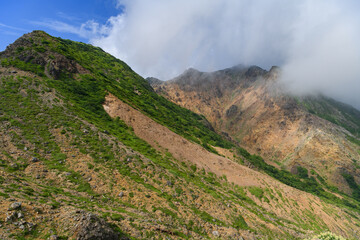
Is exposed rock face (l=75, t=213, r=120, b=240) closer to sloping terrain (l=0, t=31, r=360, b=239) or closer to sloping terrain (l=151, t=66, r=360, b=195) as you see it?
sloping terrain (l=0, t=31, r=360, b=239)

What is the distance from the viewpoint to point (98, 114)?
1601 inches

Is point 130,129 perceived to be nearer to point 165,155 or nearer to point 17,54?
point 165,155

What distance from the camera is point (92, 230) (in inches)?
460

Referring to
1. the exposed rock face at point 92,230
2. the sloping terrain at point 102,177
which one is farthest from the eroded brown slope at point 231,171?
the exposed rock face at point 92,230

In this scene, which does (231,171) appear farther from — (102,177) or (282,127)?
(282,127)

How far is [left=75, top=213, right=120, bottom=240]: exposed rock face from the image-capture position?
37.3 feet

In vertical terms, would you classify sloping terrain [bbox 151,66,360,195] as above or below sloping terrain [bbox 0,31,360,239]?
above

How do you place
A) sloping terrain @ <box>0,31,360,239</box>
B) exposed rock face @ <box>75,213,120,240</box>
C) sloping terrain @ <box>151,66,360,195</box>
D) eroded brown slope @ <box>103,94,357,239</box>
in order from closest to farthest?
exposed rock face @ <box>75,213,120,240</box> → sloping terrain @ <box>0,31,360,239</box> → eroded brown slope @ <box>103,94,357,239</box> → sloping terrain @ <box>151,66,360,195</box>

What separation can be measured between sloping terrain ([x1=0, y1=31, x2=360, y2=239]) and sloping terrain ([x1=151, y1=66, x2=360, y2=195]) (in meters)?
66.1

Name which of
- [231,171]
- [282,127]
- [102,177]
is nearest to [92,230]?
[102,177]

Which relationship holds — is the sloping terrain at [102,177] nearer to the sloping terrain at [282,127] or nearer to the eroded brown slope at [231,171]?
the eroded brown slope at [231,171]

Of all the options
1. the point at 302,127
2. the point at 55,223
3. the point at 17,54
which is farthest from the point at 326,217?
the point at 302,127

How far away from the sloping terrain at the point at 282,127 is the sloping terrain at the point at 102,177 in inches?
2604

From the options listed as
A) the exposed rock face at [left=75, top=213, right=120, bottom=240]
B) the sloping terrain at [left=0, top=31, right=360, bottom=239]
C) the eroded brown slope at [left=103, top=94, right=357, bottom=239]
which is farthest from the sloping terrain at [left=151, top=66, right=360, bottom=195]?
the exposed rock face at [left=75, top=213, right=120, bottom=240]
